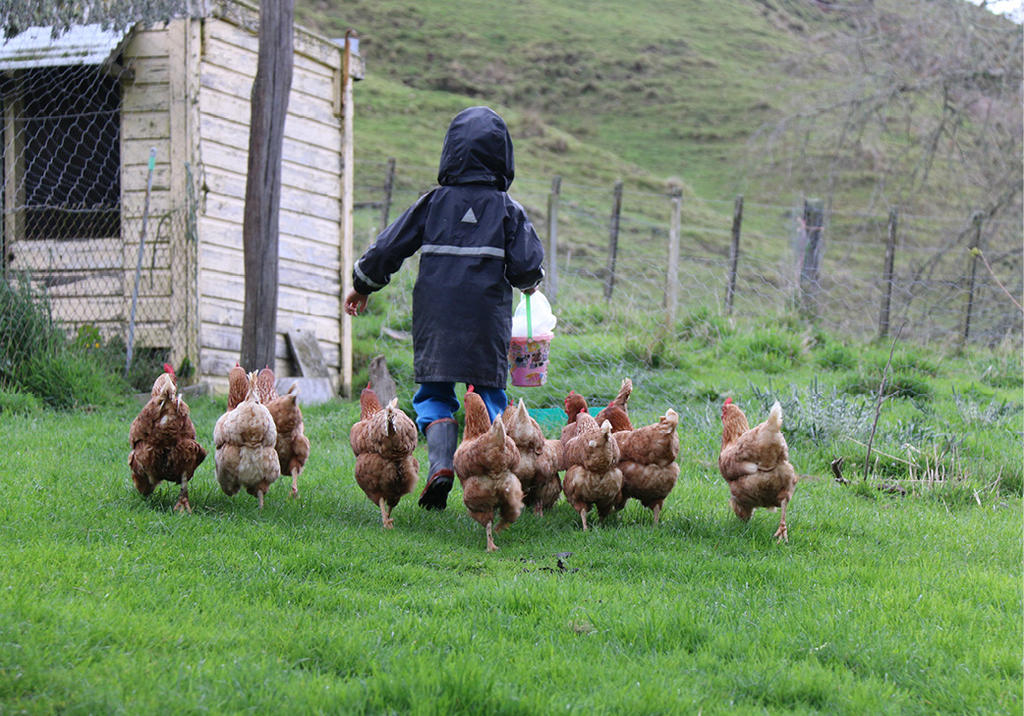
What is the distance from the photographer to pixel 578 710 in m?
3.06

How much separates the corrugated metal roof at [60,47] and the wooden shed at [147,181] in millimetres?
20

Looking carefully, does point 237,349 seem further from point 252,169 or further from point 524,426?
point 524,426

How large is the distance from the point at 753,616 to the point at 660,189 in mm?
26810

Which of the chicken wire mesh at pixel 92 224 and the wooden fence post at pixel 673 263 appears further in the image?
the wooden fence post at pixel 673 263

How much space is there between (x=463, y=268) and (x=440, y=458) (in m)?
1.25

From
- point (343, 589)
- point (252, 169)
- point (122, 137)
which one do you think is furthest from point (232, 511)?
point (122, 137)

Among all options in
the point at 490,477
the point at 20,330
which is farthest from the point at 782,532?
the point at 20,330

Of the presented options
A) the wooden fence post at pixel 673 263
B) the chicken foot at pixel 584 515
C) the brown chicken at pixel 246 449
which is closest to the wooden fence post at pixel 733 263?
the wooden fence post at pixel 673 263

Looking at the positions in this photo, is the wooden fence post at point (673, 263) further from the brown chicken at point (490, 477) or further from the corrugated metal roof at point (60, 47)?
the brown chicken at point (490, 477)

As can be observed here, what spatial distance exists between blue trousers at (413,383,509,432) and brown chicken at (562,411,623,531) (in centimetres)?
75

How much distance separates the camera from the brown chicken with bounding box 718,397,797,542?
524 cm

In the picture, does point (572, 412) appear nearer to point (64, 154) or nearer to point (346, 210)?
point (346, 210)

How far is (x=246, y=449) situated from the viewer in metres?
5.50

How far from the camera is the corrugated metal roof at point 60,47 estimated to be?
30.0 feet
